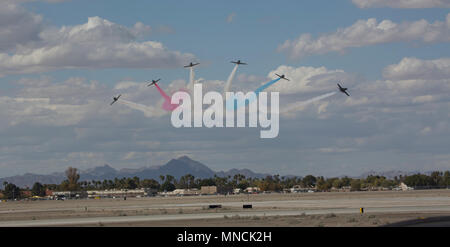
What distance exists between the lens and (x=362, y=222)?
62.2m
